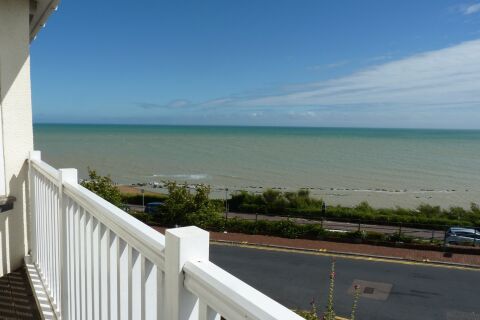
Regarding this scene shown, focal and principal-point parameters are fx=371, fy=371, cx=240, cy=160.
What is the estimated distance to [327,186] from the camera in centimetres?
4209

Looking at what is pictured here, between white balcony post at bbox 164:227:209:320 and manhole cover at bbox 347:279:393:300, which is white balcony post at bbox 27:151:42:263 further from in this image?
manhole cover at bbox 347:279:393:300

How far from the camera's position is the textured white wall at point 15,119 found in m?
3.59

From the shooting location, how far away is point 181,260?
992 mm

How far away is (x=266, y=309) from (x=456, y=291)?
48.8 feet

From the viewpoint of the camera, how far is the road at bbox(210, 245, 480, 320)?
11.4 m

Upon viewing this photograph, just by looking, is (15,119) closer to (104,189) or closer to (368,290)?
(368,290)

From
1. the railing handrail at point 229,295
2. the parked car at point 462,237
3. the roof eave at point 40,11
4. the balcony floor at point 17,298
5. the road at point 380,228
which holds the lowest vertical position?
the road at point 380,228

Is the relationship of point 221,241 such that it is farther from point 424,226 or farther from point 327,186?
point 327,186

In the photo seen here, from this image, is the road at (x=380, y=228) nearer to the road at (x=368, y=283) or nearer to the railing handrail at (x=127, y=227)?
the road at (x=368, y=283)

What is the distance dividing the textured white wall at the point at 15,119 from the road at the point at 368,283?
914 centimetres

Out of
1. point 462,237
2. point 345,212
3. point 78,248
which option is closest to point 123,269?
point 78,248

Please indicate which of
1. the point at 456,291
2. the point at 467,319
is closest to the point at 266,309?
the point at 467,319

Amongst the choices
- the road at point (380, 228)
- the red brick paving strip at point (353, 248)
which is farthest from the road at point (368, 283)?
the road at point (380, 228)

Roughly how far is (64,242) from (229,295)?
1.94 meters
